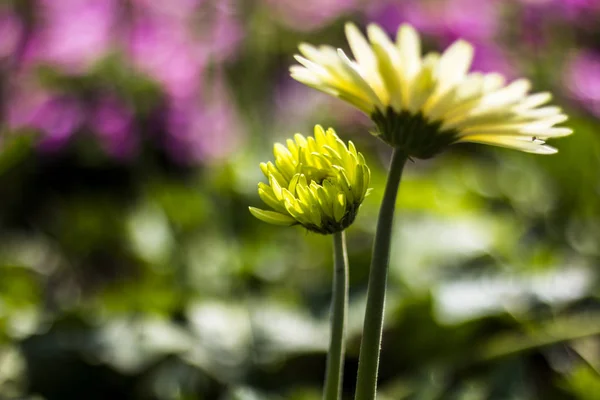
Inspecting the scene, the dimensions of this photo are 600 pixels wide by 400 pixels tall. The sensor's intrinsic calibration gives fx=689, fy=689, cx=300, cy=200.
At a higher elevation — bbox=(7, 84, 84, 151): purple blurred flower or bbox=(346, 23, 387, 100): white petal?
bbox=(7, 84, 84, 151): purple blurred flower

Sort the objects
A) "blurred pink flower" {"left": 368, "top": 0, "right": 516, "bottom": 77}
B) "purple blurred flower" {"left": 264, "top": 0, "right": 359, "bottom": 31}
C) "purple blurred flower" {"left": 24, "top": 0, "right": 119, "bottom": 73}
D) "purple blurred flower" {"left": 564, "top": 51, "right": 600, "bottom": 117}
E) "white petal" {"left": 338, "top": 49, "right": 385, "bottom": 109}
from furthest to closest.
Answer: "purple blurred flower" {"left": 264, "top": 0, "right": 359, "bottom": 31} → "blurred pink flower" {"left": 368, "top": 0, "right": 516, "bottom": 77} → "purple blurred flower" {"left": 564, "top": 51, "right": 600, "bottom": 117} → "purple blurred flower" {"left": 24, "top": 0, "right": 119, "bottom": 73} → "white petal" {"left": 338, "top": 49, "right": 385, "bottom": 109}

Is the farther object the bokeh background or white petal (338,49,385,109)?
the bokeh background

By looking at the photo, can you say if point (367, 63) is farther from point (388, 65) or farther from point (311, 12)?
point (311, 12)

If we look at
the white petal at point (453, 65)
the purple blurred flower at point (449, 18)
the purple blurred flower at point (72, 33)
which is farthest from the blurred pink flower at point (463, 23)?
the white petal at point (453, 65)

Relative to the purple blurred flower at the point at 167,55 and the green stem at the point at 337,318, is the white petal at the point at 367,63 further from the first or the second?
the purple blurred flower at the point at 167,55

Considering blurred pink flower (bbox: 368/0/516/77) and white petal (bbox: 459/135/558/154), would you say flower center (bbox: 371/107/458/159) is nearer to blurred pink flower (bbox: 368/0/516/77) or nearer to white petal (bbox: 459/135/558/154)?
white petal (bbox: 459/135/558/154)

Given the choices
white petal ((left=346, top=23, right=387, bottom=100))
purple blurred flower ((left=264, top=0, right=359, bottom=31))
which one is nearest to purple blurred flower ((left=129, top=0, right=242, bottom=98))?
purple blurred flower ((left=264, top=0, right=359, bottom=31))

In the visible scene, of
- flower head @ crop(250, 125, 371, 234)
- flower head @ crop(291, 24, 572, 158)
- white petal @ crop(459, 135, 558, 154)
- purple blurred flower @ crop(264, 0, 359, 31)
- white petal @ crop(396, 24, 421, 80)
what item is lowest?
flower head @ crop(250, 125, 371, 234)
